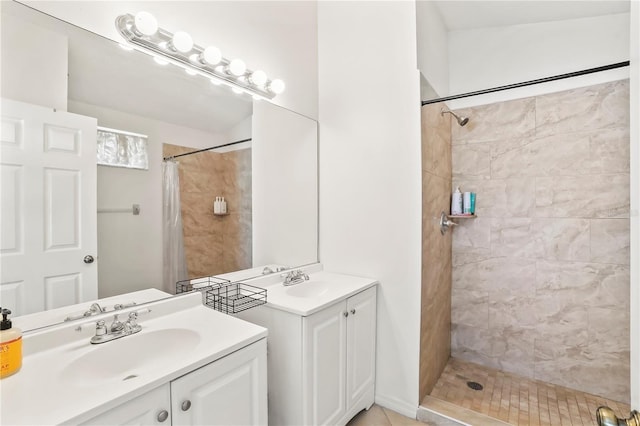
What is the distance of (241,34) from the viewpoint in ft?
6.15

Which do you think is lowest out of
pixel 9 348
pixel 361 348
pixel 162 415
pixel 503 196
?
pixel 361 348

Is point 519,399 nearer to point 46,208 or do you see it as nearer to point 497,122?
point 497,122

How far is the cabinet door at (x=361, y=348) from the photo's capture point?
185cm

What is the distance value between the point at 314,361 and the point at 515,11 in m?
2.81

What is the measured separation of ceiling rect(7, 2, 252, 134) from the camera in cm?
125

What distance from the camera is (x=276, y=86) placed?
1.99 metres

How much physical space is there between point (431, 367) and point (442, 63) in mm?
2402

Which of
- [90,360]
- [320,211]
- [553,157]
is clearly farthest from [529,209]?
[90,360]

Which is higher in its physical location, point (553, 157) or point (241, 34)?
point (241, 34)

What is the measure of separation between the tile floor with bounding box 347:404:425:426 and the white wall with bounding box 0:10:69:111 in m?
2.24

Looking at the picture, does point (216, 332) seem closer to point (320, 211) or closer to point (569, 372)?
point (320, 211)

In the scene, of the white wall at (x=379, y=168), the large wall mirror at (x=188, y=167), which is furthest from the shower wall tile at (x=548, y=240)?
the large wall mirror at (x=188, y=167)

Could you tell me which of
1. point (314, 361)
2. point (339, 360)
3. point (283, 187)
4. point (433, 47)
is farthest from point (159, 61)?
point (433, 47)

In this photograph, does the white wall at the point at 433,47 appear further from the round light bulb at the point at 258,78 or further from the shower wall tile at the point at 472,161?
the round light bulb at the point at 258,78
